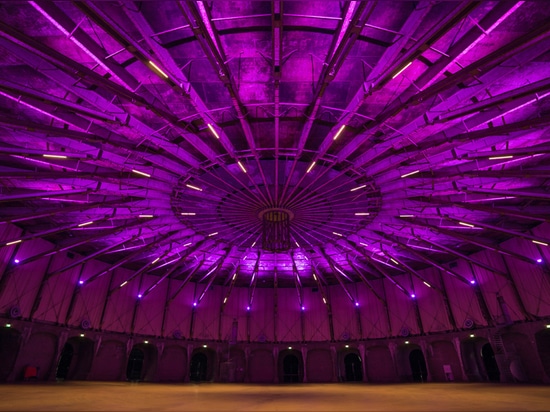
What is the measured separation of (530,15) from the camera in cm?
1275

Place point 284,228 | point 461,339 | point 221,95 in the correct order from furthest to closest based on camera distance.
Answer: point 461,339, point 284,228, point 221,95

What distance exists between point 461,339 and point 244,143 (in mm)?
29911

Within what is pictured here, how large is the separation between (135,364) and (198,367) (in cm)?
771

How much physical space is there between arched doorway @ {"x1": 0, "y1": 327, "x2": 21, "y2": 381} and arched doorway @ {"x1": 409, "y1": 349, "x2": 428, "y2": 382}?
1620 inches

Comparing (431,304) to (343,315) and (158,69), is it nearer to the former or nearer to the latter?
(343,315)

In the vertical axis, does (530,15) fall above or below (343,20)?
above

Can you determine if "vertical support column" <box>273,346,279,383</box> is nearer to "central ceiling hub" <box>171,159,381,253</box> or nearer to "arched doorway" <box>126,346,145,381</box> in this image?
"arched doorway" <box>126,346,145,381</box>

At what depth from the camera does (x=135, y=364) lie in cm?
3772

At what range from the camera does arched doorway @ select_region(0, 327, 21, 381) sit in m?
26.3

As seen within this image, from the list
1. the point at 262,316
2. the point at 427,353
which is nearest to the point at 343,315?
the point at 427,353

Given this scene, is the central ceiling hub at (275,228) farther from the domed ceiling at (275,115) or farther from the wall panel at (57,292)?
the wall panel at (57,292)

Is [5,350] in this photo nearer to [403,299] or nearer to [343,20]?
[343,20]

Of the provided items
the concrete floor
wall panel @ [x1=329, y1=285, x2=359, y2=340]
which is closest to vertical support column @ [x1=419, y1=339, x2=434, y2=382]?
wall panel @ [x1=329, y1=285, x2=359, y2=340]

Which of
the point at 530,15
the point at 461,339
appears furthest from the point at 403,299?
the point at 530,15
